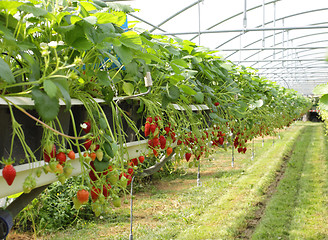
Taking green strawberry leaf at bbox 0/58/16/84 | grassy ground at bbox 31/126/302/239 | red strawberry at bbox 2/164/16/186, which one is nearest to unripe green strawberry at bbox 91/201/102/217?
red strawberry at bbox 2/164/16/186

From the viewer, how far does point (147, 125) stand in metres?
1.41

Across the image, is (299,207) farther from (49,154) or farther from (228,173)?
(49,154)

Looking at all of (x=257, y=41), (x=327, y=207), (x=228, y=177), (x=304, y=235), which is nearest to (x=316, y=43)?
(x=257, y=41)

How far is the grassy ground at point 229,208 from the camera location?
5281mm

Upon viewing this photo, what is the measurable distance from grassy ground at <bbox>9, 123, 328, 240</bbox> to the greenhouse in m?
0.03

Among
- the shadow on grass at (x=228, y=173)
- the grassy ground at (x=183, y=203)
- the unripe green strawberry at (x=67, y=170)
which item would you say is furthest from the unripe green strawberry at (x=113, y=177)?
the shadow on grass at (x=228, y=173)

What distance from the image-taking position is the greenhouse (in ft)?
2.83

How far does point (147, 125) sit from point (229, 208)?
5.25 m

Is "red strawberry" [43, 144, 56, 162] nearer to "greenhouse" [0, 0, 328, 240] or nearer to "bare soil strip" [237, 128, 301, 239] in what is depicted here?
"greenhouse" [0, 0, 328, 240]

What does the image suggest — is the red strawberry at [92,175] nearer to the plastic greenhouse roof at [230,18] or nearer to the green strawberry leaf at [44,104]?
the green strawberry leaf at [44,104]

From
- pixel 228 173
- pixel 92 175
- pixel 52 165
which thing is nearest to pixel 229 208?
pixel 228 173

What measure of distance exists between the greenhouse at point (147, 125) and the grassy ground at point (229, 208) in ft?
0.11

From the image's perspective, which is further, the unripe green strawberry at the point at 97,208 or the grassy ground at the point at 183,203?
the grassy ground at the point at 183,203

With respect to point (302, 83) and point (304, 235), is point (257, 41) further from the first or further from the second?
point (302, 83)
